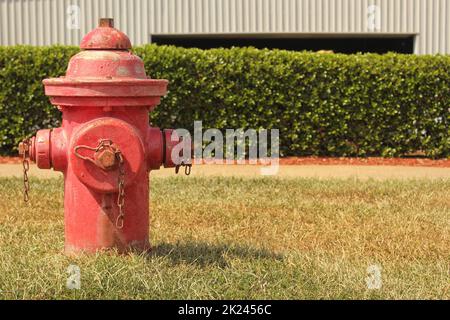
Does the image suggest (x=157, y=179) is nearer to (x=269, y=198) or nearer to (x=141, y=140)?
(x=269, y=198)

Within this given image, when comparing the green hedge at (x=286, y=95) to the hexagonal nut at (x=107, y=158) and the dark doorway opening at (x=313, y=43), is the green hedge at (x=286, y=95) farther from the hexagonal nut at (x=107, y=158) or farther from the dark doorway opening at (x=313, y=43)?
the dark doorway opening at (x=313, y=43)

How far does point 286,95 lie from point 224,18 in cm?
455

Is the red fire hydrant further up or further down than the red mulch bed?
further up

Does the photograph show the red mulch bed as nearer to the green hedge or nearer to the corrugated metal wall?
the green hedge

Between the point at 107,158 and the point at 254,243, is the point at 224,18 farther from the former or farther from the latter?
the point at 107,158

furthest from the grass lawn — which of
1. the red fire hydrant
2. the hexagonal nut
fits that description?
the hexagonal nut

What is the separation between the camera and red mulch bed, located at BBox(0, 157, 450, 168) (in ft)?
41.9

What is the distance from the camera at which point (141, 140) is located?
540 cm

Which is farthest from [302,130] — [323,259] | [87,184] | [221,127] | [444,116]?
[87,184]

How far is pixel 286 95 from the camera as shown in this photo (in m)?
12.9

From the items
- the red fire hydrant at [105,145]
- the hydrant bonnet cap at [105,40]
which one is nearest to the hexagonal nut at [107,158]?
the red fire hydrant at [105,145]

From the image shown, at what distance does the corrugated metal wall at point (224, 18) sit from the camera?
16.7 metres

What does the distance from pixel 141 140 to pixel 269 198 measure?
379 centimetres

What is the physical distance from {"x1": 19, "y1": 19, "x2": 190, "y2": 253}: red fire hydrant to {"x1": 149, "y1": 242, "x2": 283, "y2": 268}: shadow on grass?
32cm
